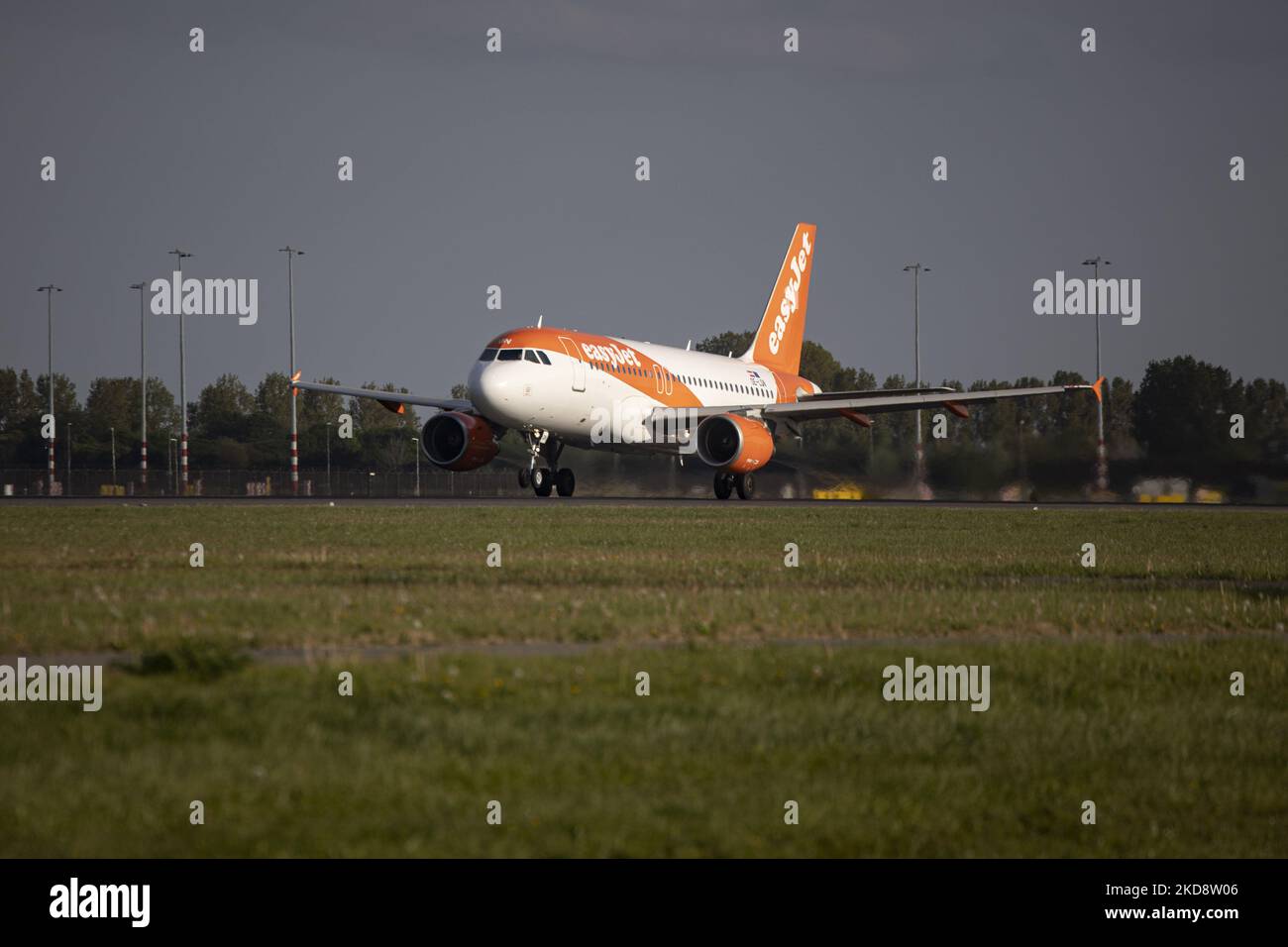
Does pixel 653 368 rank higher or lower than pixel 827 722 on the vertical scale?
higher

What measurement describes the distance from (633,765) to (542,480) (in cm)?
4056

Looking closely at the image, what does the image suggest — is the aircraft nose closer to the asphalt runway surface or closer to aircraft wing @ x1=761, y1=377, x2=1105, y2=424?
the asphalt runway surface

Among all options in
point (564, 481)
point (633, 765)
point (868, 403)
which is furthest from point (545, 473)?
point (633, 765)

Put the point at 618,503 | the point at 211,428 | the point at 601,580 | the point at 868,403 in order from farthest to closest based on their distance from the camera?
1. the point at 211,428
2. the point at 868,403
3. the point at 618,503
4. the point at 601,580

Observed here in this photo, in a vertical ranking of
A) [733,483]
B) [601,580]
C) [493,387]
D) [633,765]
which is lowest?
[633,765]

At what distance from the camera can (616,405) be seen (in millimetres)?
46125

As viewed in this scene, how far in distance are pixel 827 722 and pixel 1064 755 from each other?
1.39 metres

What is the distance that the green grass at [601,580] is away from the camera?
43.9 ft

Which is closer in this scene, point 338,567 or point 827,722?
point 827,722

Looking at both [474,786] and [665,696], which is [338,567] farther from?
[474,786]

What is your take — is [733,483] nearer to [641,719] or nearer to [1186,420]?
[1186,420]
